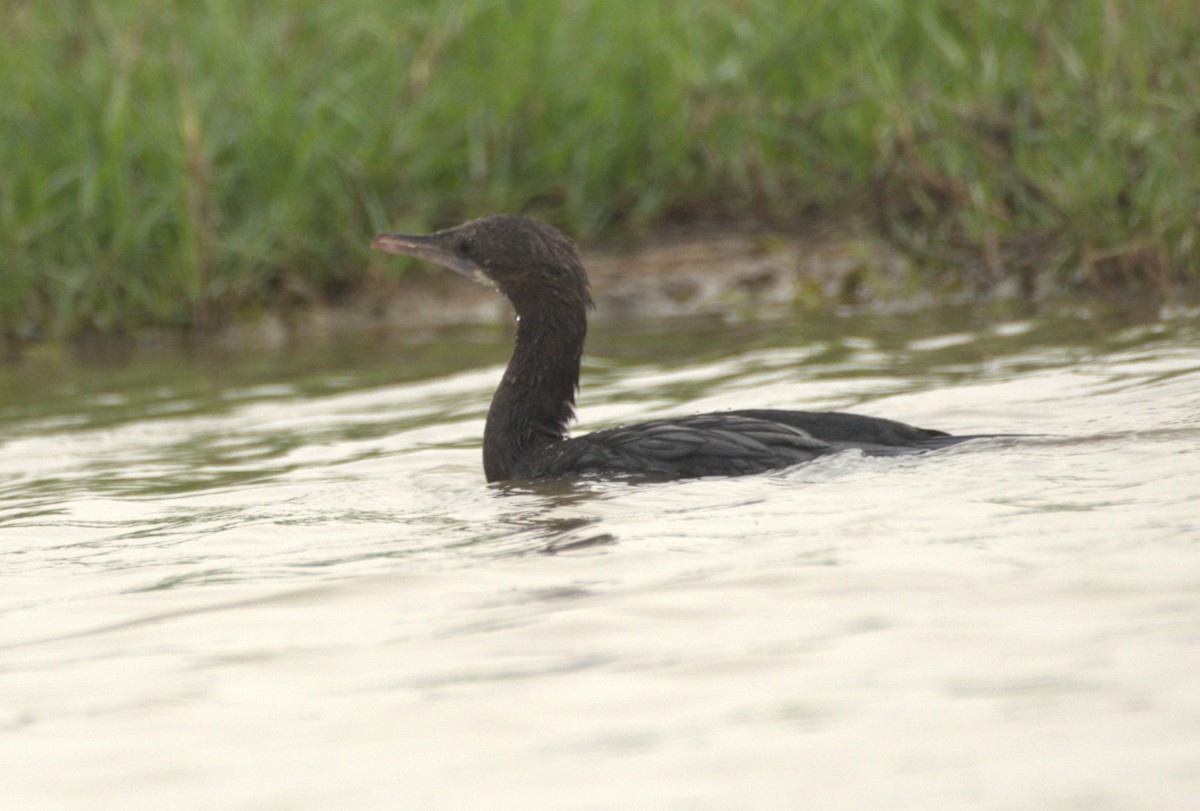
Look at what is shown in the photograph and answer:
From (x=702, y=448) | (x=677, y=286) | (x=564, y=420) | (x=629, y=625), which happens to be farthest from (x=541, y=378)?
Answer: (x=677, y=286)

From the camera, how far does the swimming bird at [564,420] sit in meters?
5.23

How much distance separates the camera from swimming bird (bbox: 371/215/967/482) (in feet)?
17.1

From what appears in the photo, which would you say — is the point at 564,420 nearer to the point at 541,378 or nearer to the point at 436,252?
the point at 541,378

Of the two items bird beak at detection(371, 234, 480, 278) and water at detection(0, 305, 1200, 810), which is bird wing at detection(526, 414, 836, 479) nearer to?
water at detection(0, 305, 1200, 810)

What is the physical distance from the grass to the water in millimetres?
2970

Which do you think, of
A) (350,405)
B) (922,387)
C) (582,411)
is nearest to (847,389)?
(922,387)

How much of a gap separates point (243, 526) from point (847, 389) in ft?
9.52

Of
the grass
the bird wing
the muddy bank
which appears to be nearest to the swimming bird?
the bird wing

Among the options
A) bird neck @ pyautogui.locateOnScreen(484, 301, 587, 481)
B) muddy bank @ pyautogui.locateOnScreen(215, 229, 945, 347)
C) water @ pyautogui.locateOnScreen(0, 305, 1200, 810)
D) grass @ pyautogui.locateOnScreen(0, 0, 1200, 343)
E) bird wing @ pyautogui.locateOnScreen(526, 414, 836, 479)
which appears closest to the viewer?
water @ pyautogui.locateOnScreen(0, 305, 1200, 810)

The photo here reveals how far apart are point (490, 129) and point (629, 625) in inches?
287

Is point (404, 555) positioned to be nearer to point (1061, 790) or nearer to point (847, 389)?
point (1061, 790)

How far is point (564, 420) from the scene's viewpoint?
6.10 meters

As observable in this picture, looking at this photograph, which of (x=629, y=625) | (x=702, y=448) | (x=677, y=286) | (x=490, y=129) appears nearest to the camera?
(x=629, y=625)

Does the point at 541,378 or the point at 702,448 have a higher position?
the point at 541,378
